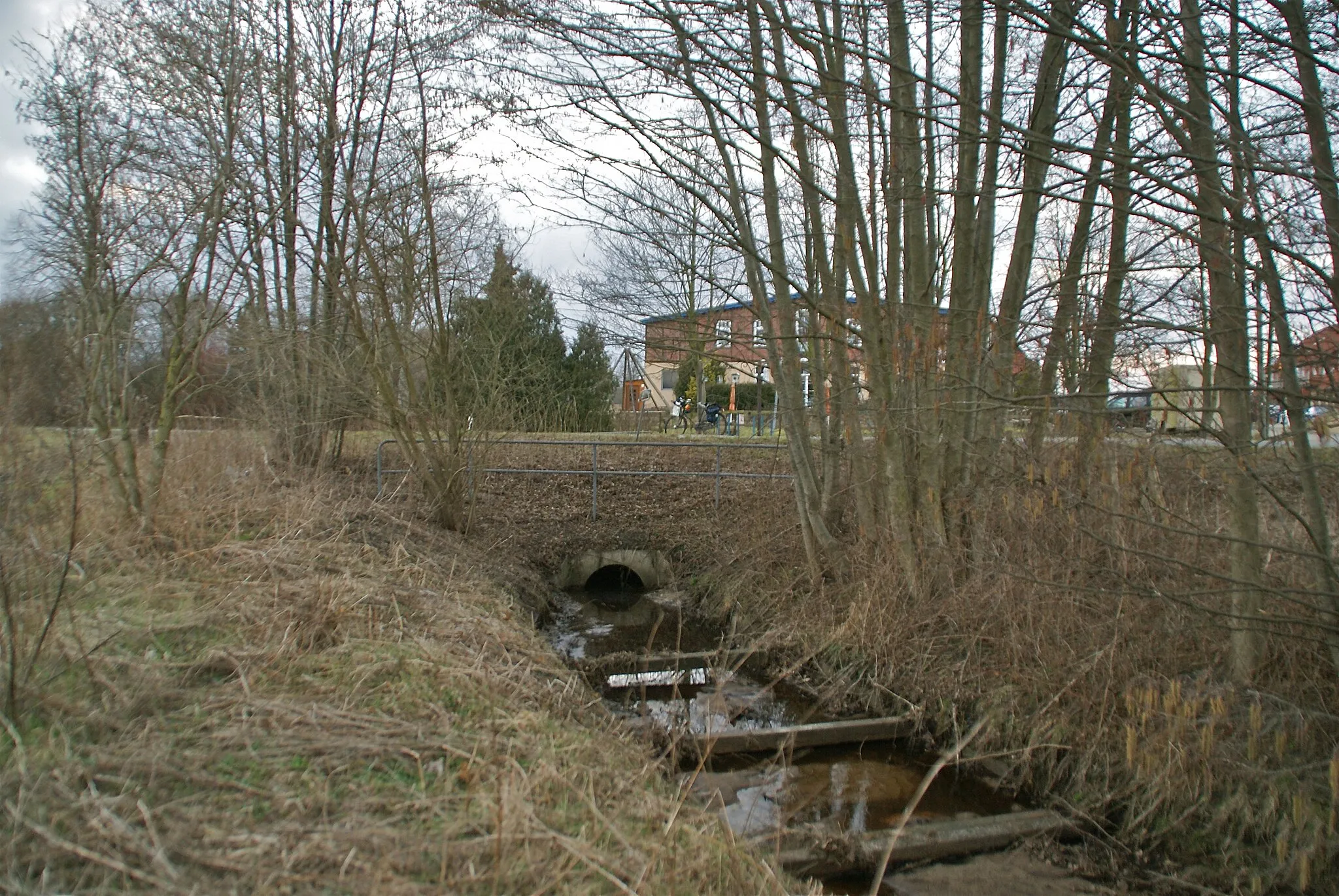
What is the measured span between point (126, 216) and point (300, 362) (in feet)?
15.3

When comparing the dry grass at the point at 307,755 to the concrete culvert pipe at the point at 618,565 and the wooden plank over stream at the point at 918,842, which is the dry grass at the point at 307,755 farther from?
the concrete culvert pipe at the point at 618,565

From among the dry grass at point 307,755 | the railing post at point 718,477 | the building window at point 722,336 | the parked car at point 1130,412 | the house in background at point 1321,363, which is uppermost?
the building window at point 722,336

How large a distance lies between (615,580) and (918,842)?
925 cm

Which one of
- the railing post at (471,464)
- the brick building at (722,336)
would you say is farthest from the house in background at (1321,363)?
the railing post at (471,464)

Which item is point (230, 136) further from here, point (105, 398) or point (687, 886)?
point (687, 886)

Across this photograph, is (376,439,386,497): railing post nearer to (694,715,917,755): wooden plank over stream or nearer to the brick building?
the brick building

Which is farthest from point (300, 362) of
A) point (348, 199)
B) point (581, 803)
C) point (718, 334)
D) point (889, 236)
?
point (581, 803)

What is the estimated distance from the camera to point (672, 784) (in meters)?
4.65

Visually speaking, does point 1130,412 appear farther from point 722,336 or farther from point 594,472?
point 594,472

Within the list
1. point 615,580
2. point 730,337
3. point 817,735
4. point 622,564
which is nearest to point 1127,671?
point 817,735

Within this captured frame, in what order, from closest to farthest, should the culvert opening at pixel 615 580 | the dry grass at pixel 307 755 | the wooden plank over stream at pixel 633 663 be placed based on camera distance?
the dry grass at pixel 307 755 < the wooden plank over stream at pixel 633 663 < the culvert opening at pixel 615 580

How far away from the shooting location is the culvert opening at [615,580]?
1340 centimetres

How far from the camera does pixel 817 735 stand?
652cm

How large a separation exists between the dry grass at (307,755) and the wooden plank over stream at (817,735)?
1.01 metres
